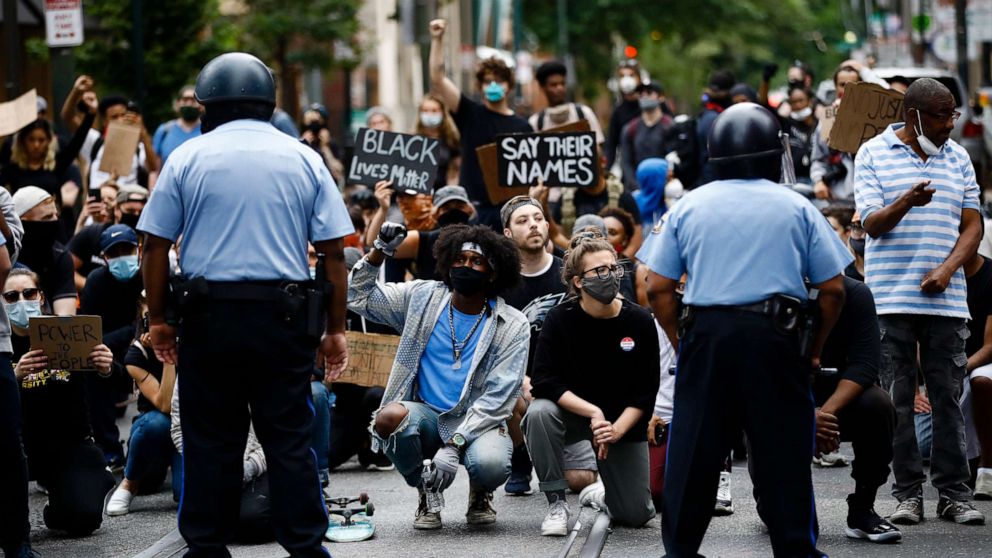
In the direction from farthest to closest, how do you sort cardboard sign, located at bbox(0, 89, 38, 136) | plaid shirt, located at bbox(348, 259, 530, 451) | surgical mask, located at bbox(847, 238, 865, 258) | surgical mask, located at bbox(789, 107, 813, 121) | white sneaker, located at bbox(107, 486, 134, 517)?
1. surgical mask, located at bbox(789, 107, 813, 121)
2. cardboard sign, located at bbox(0, 89, 38, 136)
3. surgical mask, located at bbox(847, 238, 865, 258)
4. white sneaker, located at bbox(107, 486, 134, 517)
5. plaid shirt, located at bbox(348, 259, 530, 451)

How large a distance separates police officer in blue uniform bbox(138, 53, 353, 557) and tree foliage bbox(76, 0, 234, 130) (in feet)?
37.5

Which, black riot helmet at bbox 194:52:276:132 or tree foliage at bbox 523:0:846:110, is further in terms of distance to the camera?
tree foliage at bbox 523:0:846:110

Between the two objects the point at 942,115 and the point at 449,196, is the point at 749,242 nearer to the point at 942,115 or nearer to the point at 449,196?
the point at 942,115

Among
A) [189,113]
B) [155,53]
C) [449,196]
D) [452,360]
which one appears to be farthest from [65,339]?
[155,53]

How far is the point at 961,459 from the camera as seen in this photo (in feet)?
25.9

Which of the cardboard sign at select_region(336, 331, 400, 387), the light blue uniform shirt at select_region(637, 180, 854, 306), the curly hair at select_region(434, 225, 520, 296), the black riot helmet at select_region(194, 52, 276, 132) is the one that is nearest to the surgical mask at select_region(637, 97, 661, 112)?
the cardboard sign at select_region(336, 331, 400, 387)

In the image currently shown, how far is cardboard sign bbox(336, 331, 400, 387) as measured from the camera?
9.34 m

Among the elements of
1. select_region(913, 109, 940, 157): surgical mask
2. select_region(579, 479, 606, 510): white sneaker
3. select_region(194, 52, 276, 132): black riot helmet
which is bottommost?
select_region(579, 479, 606, 510): white sneaker

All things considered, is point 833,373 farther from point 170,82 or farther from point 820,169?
point 170,82

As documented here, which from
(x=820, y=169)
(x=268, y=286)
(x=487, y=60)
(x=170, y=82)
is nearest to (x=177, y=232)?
(x=268, y=286)

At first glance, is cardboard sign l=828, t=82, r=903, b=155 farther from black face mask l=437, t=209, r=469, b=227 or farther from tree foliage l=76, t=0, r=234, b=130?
tree foliage l=76, t=0, r=234, b=130

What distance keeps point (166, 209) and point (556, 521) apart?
8.68ft

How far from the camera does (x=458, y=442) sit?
804 centimetres

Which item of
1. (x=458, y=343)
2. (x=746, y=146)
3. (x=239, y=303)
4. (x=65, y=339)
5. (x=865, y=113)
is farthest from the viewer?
(x=865, y=113)
